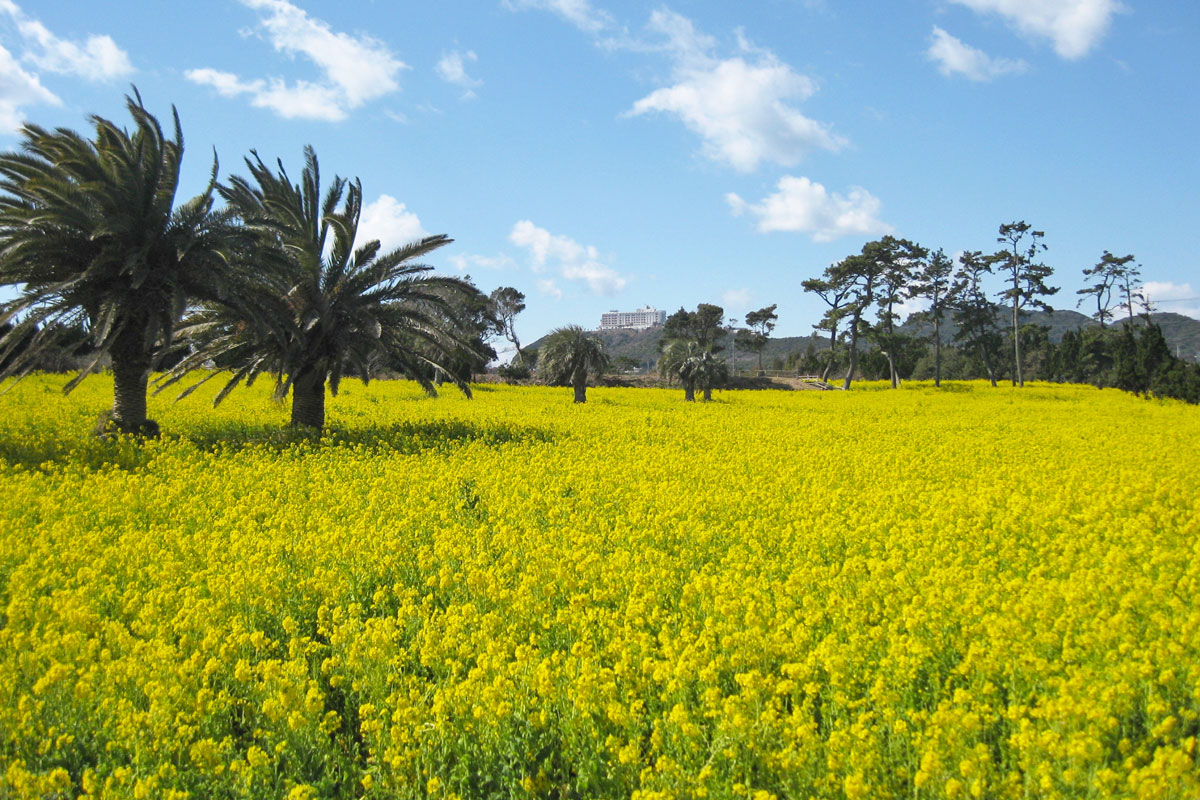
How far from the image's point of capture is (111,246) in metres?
12.7

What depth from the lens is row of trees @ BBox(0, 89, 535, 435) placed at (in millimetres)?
12531

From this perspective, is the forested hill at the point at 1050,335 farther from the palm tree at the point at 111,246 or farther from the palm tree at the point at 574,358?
the palm tree at the point at 111,246

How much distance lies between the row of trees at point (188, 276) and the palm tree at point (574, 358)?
13141 mm

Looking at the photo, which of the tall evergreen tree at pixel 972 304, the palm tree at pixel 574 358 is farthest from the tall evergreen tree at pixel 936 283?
the palm tree at pixel 574 358

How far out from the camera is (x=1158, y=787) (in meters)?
2.77

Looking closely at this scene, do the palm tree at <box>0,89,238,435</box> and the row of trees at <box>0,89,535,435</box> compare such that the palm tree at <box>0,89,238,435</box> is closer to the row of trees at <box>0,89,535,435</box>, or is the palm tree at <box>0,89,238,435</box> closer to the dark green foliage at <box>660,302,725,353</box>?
the row of trees at <box>0,89,535,435</box>

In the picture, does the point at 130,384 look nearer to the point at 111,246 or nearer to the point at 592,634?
the point at 111,246

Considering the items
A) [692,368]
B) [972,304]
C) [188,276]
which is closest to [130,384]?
[188,276]

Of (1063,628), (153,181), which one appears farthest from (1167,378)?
(153,181)

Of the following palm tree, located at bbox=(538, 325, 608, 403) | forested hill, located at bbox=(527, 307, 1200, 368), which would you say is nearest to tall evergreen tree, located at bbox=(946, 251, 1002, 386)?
palm tree, located at bbox=(538, 325, 608, 403)

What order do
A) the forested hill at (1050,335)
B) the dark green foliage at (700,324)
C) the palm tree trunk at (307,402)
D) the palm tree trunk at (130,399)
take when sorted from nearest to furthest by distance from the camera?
the palm tree trunk at (130,399), the palm tree trunk at (307,402), the dark green foliage at (700,324), the forested hill at (1050,335)

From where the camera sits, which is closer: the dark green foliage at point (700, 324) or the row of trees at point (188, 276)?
the row of trees at point (188, 276)

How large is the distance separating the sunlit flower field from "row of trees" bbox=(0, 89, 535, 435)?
11.3ft

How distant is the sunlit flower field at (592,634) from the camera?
11.3 feet
